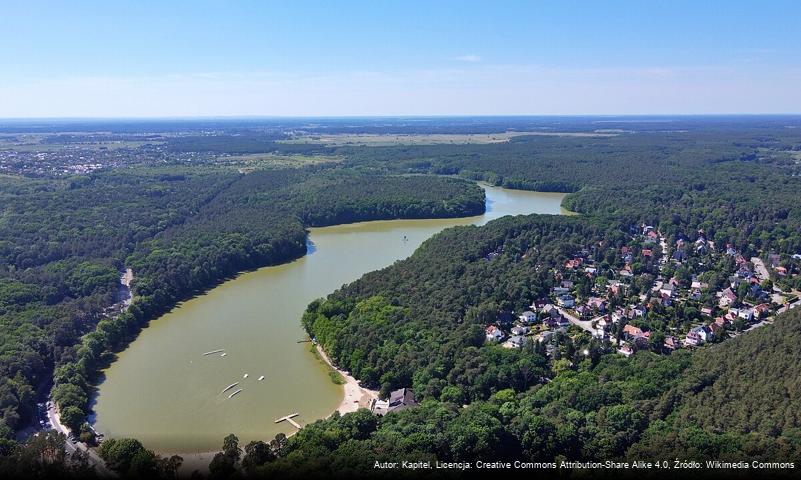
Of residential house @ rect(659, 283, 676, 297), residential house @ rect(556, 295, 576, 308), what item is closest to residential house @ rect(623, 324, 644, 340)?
residential house @ rect(556, 295, 576, 308)

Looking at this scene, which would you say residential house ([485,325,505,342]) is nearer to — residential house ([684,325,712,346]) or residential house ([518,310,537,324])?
residential house ([518,310,537,324])

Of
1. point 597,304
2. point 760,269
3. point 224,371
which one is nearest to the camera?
point 224,371

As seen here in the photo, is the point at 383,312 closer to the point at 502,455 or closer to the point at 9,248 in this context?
the point at 502,455

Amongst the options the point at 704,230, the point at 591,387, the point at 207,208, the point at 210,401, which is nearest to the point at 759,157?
the point at 704,230

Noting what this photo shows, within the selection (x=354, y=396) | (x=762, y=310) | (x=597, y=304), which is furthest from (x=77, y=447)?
(x=762, y=310)

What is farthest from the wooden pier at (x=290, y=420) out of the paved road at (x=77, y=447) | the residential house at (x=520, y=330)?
the residential house at (x=520, y=330)

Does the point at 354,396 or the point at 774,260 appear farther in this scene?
the point at 774,260

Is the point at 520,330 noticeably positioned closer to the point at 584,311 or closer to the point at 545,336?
the point at 545,336
